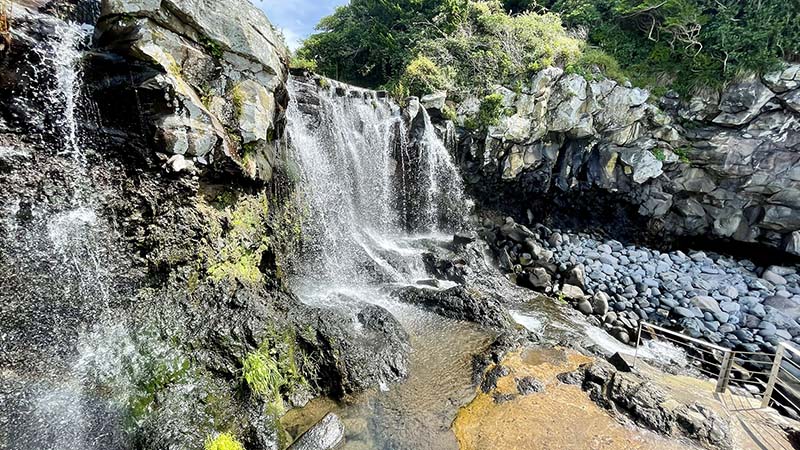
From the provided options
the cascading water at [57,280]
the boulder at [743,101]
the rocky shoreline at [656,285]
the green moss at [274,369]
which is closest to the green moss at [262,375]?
the green moss at [274,369]

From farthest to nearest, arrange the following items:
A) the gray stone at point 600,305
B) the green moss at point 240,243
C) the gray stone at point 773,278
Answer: the gray stone at point 773,278, the gray stone at point 600,305, the green moss at point 240,243

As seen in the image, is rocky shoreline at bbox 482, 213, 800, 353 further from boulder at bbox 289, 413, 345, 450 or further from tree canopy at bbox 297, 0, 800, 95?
boulder at bbox 289, 413, 345, 450

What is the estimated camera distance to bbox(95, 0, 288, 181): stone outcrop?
4.79 metres

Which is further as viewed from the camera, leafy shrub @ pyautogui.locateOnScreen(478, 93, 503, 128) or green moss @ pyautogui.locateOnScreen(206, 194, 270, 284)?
leafy shrub @ pyautogui.locateOnScreen(478, 93, 503, 128)

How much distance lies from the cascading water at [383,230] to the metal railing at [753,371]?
3.69 m

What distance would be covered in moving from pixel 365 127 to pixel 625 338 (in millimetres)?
9849

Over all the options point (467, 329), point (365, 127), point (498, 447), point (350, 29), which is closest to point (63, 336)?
point (498, 447)

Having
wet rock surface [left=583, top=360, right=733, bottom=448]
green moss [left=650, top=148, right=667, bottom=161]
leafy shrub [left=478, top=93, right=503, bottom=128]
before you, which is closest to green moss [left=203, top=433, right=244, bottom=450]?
wet rock surface [left=583, top=360, right=733, bottom=448]

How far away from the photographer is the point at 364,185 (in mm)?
12156

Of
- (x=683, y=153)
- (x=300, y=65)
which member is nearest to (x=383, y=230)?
(x=300, y=65)

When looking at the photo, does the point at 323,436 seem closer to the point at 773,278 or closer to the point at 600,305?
the point at 600,305

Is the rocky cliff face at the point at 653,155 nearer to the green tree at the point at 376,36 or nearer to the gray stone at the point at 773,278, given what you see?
the gray stone at the point at 773,278

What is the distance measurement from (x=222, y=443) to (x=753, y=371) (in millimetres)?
10095

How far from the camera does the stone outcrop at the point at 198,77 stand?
189 inches
